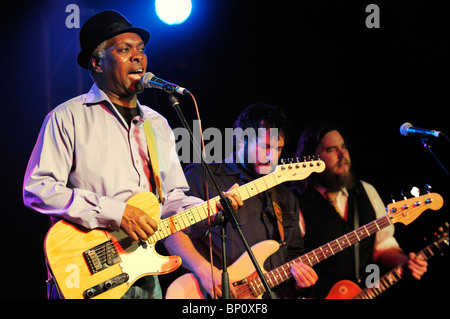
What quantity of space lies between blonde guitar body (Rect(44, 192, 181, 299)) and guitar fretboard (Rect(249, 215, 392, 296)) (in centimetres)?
131

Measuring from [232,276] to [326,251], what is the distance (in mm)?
1064

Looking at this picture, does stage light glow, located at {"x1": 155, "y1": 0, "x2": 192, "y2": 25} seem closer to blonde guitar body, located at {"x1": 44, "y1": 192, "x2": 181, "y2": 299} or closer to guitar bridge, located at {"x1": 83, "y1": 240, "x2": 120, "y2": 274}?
blonde guitar body, located at {"x1": 44, "y1": 192, "x2": 181, "y2": 299}

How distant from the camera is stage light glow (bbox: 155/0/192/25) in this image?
14.0 ft

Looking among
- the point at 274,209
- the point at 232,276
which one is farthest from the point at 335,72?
the point at 232,276

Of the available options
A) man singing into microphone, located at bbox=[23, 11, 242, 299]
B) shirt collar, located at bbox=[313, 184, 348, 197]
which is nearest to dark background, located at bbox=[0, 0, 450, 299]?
shirt collar, located at bbox=[313, 184, 348, 197]

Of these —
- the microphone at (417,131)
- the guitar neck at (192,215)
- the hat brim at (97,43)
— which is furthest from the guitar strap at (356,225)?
the hat brim at (97,43)

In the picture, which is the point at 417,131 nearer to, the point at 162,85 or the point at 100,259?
the point at 162,85

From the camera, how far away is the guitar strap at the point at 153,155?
2830mm

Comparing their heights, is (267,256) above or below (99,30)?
below

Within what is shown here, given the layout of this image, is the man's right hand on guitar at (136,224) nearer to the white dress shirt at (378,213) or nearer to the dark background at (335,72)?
the dark background at (335,72)

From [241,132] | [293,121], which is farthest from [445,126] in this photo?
[241,132]

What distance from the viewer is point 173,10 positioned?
432cm

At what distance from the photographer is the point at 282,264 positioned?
377 cm
